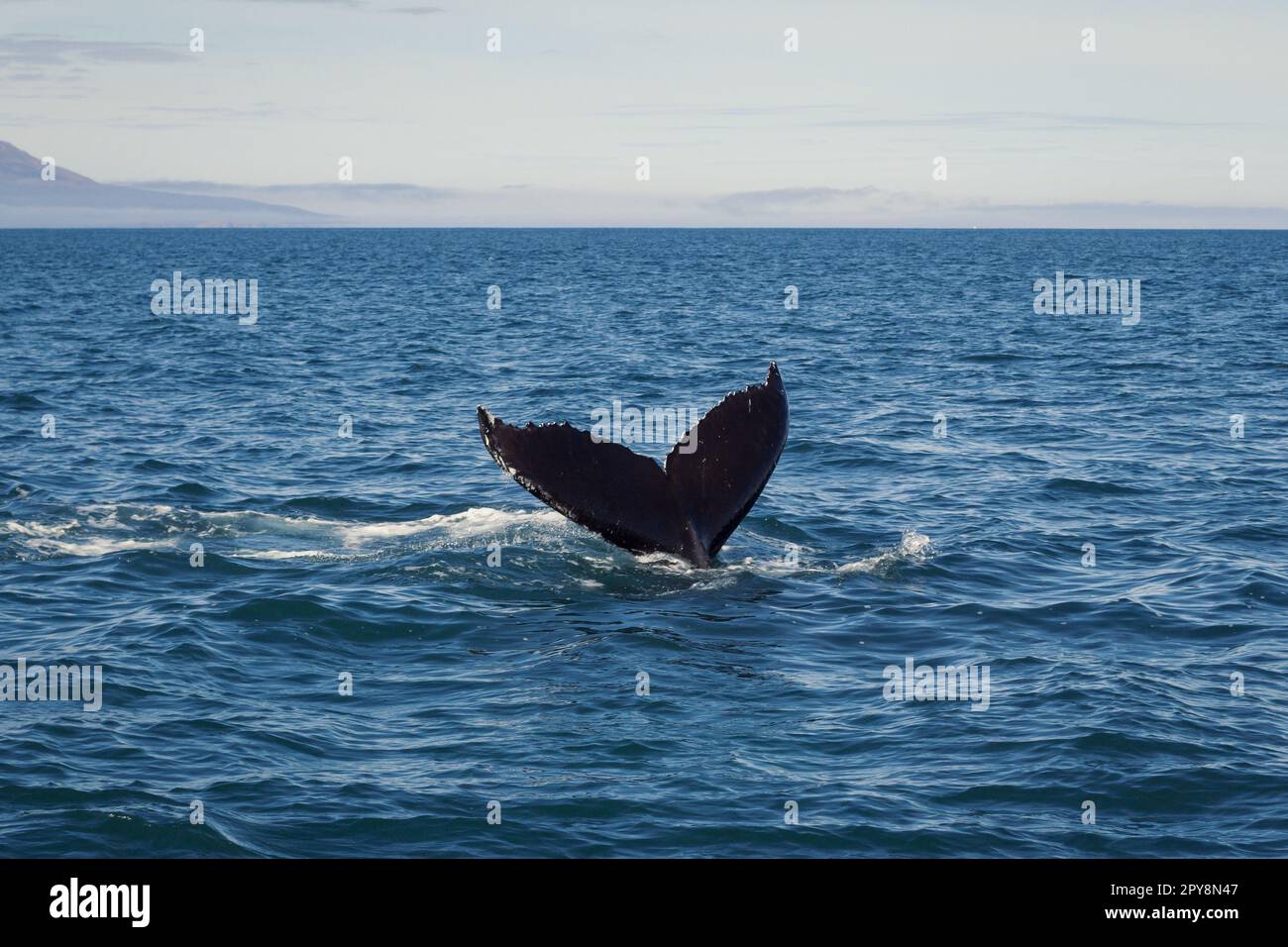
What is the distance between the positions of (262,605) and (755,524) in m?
6.16

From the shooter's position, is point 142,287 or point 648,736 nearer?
point 648,736

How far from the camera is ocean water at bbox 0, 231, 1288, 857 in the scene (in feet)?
29.0

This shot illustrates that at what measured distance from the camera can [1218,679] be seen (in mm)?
11453

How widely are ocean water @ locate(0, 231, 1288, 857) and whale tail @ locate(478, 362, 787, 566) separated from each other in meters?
0.75

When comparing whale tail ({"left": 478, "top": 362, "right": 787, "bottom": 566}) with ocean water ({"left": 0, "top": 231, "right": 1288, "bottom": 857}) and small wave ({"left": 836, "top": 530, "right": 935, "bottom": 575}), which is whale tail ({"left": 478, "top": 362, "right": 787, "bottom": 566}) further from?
small wave ({"left": 836, "top": 530, "right": 935, "bottom": 575})

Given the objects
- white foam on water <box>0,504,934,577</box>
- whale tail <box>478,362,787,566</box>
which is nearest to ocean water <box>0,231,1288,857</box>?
white foam on water <box>0,504,934,577</box>

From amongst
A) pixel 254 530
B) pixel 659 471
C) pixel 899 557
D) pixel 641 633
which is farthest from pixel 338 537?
pixel 899 557

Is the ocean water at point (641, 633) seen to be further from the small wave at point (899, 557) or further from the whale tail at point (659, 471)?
the whale tail at point (659, 471)

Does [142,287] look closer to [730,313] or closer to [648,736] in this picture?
[730,313]

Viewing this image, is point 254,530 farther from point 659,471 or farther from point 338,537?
point 659,471

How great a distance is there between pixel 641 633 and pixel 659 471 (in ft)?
5.19

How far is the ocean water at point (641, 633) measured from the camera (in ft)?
29.0

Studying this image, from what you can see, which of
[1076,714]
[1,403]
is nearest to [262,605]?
[1076,714]

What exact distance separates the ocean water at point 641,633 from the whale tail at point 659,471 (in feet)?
2.47
